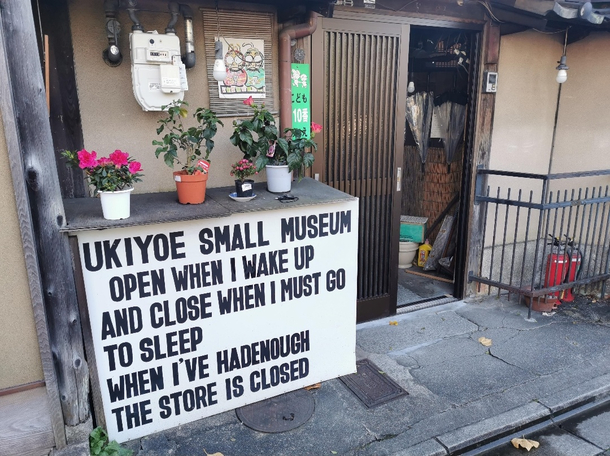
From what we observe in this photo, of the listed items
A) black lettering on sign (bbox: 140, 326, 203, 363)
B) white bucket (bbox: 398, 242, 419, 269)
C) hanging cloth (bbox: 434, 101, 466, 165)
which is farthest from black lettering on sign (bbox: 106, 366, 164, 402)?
hanging cloth (bbox: 434, 101, 466, 165)

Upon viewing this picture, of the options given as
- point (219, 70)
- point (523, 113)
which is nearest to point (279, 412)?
point (219, 70)

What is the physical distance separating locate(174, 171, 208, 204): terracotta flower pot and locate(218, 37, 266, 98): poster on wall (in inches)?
39.6

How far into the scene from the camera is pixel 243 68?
3971 mm

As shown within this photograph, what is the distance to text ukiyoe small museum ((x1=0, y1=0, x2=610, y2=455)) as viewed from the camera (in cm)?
287

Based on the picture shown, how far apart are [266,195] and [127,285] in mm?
1332

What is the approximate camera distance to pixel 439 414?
12.0 feet

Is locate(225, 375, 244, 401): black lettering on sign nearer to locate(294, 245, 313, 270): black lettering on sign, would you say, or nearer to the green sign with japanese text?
locate(294, 245, 313, 270): black lettering on sign

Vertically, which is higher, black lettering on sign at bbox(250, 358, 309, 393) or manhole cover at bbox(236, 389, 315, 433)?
black lettering on sign at bbox(250, 358, 309, 393)

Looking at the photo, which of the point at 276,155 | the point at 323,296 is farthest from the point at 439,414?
the point at 276,155

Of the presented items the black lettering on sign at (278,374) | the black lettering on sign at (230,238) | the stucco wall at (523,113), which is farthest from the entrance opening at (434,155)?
the black lettering on sign at (230,238)

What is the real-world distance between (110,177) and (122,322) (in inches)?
40.6

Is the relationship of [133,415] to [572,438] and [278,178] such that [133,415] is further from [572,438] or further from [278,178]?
[572,438]

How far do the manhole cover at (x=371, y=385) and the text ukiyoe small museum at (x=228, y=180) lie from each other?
0.61 feet

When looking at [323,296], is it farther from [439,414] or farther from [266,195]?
[439,414]
